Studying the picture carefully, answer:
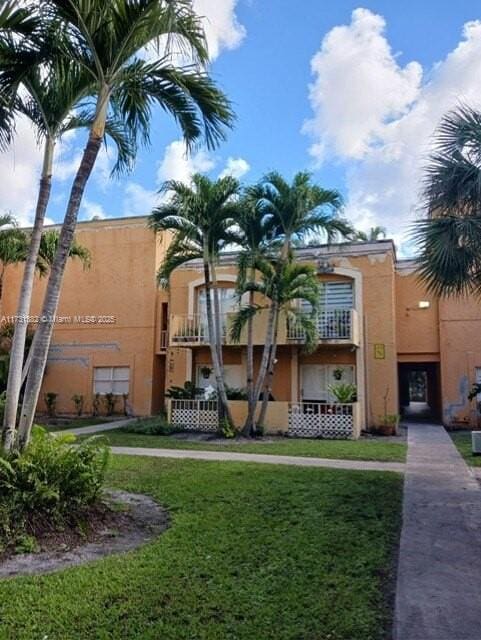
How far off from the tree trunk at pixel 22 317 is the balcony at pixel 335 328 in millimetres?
10747

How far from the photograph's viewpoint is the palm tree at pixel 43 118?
19.7ft

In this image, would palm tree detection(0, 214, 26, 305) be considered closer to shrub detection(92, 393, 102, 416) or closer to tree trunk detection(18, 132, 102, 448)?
shrub detection(92, 393, 102, 416)

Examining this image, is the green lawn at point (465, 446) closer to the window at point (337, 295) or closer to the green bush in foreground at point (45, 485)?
the window at point (337, 295)

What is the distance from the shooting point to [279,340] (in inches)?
667

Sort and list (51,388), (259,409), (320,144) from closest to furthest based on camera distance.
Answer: (320,144), (259,409), (51,388)

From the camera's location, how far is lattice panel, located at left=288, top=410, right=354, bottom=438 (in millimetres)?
15087

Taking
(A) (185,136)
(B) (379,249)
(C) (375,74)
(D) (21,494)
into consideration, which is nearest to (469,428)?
(B) (379,249)

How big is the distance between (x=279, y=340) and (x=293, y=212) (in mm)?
4891

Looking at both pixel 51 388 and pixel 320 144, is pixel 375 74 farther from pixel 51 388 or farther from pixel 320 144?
pixel 51 388

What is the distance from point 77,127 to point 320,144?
771 centimetres

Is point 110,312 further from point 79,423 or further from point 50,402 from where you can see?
point 79,423

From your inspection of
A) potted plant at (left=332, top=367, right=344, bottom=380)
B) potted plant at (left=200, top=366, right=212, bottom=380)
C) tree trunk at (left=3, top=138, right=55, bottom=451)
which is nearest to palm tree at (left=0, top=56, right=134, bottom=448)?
tree trunk at (left=3, top=138, right=55, bottom=451)

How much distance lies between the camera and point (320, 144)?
522 inches

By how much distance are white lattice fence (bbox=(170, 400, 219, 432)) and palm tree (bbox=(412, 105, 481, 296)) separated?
8.92m
